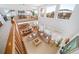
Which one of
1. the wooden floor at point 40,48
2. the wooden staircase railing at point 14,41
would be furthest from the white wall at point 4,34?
the wooden floor at point 40,48

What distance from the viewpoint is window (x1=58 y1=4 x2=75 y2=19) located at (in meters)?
0.87

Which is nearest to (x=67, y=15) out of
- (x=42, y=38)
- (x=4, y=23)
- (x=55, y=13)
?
(x=55, y=13)

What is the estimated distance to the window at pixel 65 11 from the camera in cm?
87

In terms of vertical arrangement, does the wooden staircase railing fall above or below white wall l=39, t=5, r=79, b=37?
below

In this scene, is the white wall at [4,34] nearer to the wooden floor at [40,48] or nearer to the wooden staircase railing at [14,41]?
the wooden staircase railing at [14,41]

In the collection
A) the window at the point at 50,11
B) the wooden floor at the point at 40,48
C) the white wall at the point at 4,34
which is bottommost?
the wooden floor at the point at 40,48

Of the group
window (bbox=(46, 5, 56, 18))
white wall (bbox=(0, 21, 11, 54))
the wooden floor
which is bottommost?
the wooden floor

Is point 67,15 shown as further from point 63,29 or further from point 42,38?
point 42,38

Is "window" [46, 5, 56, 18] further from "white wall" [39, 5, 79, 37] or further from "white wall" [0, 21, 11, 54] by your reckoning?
"white wall" [0, 21, 11, 54]

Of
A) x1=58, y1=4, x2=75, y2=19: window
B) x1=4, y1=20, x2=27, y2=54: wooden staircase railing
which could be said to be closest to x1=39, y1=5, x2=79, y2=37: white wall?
x1=58, y1=4, x2=75, y2=19: window

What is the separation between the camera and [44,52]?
0.94 meters
